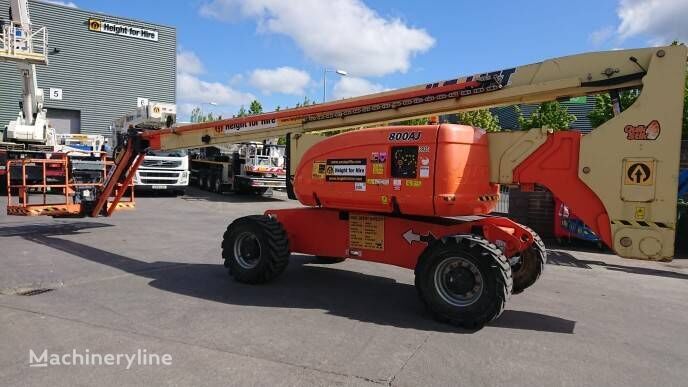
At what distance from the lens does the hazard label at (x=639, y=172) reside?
17.7ft

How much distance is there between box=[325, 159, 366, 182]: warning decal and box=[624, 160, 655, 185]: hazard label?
304 cm

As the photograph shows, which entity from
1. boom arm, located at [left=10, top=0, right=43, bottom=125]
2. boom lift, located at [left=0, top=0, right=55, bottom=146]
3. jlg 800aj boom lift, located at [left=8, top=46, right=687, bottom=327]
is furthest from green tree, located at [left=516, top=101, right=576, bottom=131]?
boom arm, located at [left=10, top=0, right=43, bottom=125]

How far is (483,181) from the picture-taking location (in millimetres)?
6293

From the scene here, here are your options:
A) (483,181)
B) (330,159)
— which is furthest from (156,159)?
(483,181)

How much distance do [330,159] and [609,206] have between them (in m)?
3.50

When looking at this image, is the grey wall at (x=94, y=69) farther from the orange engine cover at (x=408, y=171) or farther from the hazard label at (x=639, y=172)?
the hazard label at (x=639, y=172)

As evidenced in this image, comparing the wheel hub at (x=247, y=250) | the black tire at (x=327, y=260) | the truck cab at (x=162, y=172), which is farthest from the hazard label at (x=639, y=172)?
the truck cab at (x=162, y=172)

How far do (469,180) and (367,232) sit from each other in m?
1.67

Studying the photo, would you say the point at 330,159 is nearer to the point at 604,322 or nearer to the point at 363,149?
the point at 363,149

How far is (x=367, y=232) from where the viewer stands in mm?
7129

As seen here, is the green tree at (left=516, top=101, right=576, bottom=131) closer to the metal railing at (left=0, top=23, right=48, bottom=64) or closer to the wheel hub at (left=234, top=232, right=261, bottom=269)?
the wheel hub at (left=234, top=232, right=261, bottom=269)

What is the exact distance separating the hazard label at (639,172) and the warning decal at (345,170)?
304 cm

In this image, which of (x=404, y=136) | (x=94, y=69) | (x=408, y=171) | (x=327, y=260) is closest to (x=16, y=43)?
(x=94, y=69)

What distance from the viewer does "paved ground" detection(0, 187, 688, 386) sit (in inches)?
174
